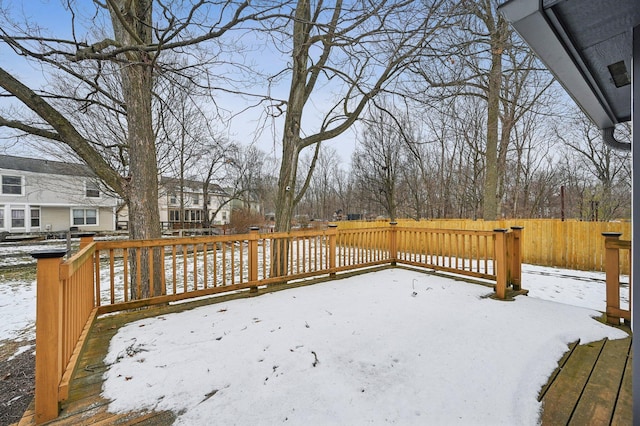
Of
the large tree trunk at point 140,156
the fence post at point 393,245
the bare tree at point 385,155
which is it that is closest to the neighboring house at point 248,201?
the bare tree at point 385,155

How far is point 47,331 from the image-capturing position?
169 centimetres

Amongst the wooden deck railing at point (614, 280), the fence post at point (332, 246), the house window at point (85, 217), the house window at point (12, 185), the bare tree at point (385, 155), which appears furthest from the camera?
the house window at point (85, 217)

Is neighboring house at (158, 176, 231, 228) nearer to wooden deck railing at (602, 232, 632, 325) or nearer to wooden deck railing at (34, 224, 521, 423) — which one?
wooden deck railing at (34, 224, 521, 423)

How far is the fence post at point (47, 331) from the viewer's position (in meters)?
1.66

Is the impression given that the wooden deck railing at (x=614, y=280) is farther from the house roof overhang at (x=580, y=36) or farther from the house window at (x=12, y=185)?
the house window at (x=12, y=185)

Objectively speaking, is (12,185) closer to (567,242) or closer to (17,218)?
(17,218)

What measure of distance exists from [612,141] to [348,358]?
341 cm

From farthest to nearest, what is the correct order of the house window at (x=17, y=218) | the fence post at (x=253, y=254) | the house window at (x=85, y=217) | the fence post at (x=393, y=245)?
1. the house window at (x=85, y=217)
2. the house window at (x=17, y=218)
3. the fence post at (x=393, y=245)
4. the fence post at (x=253, y=254)

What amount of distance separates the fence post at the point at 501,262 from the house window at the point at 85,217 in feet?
79.6

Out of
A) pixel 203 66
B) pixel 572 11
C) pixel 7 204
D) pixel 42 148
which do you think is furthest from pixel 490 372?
pixel 7 204

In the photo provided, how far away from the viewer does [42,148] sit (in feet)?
35.7

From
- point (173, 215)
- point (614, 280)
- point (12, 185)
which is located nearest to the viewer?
point (614, 280)

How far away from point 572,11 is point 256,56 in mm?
4140

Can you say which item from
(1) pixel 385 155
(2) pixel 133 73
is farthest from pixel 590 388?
(1) pixel 385 155
